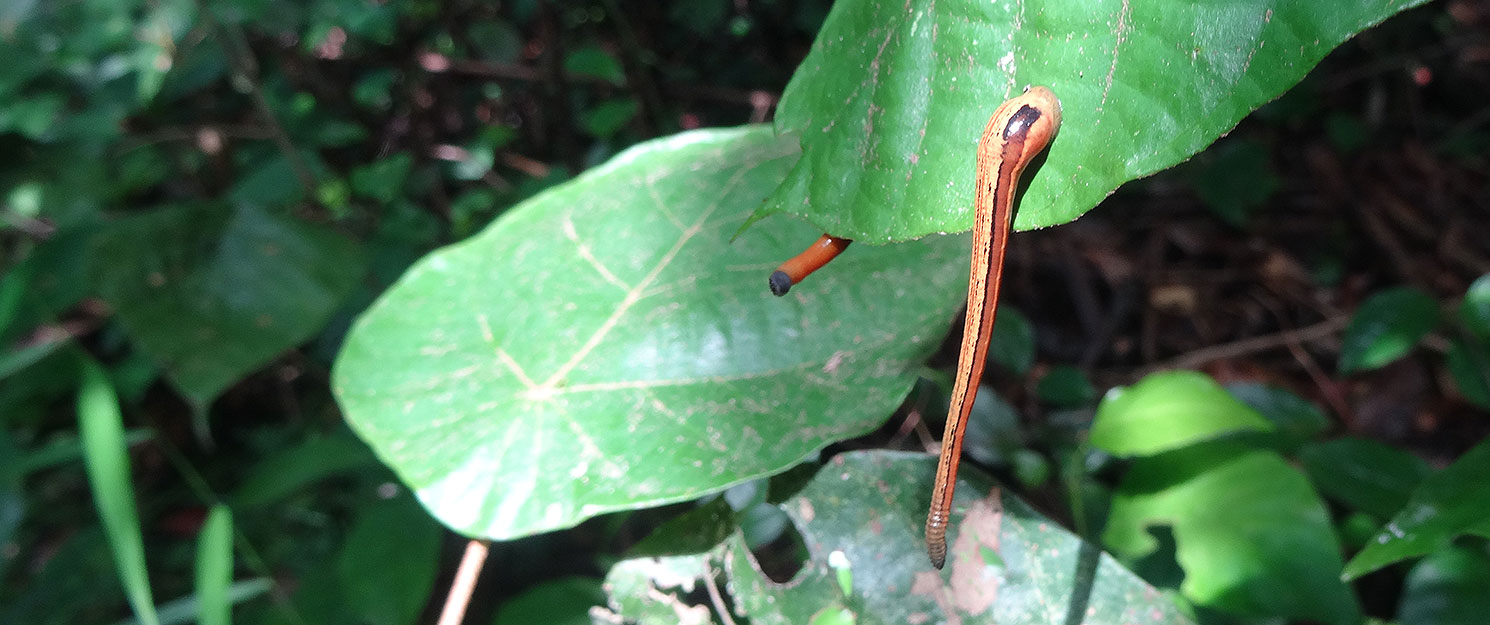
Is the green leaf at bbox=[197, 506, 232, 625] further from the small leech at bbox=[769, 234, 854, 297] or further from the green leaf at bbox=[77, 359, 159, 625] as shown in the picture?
the small leech at bbox=[769, 234, 854, 297]

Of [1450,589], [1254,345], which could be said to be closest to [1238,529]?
[1450,589]

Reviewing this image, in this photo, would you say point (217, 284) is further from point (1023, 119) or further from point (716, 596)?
point (1023, 119)

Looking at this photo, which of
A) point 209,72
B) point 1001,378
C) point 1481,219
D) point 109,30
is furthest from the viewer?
point 1481,219

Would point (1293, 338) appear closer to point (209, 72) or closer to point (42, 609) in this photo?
point (209, 72)

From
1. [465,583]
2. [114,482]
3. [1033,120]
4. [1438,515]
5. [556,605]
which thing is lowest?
[556,605]

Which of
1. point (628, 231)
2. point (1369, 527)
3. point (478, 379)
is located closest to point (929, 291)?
point (628, 231)
